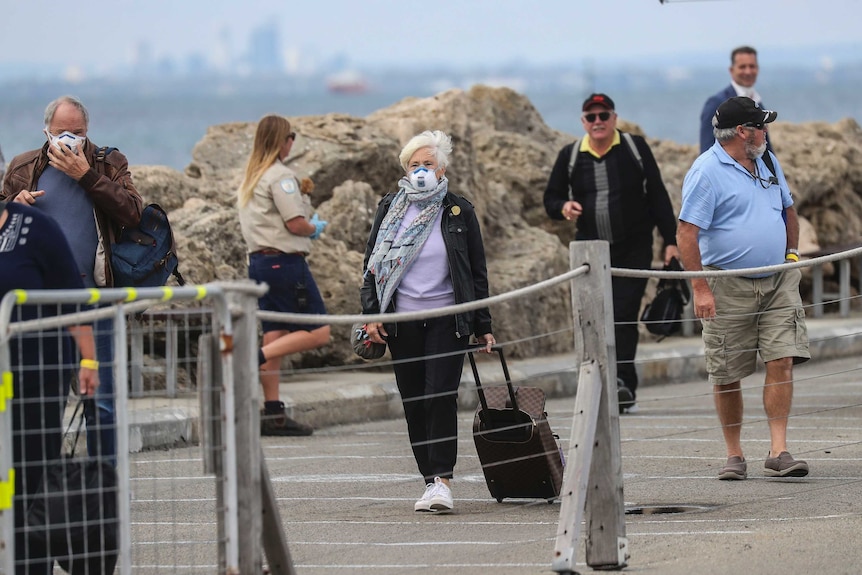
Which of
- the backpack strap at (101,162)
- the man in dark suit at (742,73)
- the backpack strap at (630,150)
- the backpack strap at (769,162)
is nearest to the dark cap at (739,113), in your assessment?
the backpack strap at (769,162)

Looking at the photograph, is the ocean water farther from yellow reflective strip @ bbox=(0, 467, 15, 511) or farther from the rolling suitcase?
yellow reflective strip @ bbox=(0, 467, 15, 511)

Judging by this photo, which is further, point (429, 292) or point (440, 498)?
point (429, 292)

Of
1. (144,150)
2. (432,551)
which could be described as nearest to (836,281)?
(432,551)

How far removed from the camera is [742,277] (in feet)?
28.6

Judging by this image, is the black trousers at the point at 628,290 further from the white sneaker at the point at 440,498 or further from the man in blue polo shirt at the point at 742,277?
the white sneaker at the point at 440,498

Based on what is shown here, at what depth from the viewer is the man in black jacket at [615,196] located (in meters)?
11.4

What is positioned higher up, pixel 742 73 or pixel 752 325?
pixel 742 73

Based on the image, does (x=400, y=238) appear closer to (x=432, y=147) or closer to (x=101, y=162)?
(x=432, y=147)

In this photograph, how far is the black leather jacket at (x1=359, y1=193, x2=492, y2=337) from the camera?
8086mm

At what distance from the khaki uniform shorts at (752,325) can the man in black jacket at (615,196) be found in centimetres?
251

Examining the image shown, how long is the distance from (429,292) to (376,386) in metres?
4.34

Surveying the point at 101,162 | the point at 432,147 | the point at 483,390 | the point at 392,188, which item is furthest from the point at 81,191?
the point at 392,188

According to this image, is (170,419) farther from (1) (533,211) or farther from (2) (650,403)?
(1) (533,211)

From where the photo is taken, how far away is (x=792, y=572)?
647 cm
